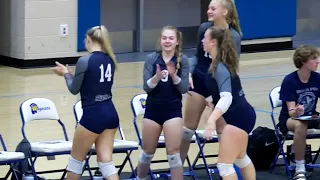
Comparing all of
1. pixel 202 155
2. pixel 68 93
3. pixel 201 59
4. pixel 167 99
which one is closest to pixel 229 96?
pixel 167 99

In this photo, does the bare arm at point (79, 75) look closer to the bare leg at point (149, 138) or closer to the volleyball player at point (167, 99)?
the volleyball player at point (167, 99)

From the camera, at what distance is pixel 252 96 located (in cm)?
1308

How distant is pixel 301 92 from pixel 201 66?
45.3 inches

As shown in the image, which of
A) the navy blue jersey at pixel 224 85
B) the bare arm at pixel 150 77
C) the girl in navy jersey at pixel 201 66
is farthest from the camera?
the girl in navy jersey at pixel 201 66

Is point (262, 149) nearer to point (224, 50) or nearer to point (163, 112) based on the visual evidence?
point (163, 112)

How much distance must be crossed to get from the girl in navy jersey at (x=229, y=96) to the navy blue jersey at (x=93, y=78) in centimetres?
85

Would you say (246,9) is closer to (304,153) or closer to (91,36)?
(304,153)

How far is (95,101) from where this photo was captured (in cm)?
729

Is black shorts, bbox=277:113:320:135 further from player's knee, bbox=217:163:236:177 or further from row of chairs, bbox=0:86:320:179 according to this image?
player's knee, bbox=217:163:236:177

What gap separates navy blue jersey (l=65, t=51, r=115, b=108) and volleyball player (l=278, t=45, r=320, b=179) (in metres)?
2.10

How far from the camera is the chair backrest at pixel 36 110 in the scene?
8.16 m

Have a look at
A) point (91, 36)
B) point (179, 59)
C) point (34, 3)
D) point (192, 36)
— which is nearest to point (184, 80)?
point (179, 59)

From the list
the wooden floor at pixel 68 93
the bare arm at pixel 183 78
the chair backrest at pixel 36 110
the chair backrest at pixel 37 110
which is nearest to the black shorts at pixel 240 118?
the bare arm at pixel 183 78

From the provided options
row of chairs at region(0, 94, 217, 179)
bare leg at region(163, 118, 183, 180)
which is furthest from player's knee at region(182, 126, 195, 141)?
bare leg at region(163, 118, 183, 180)
